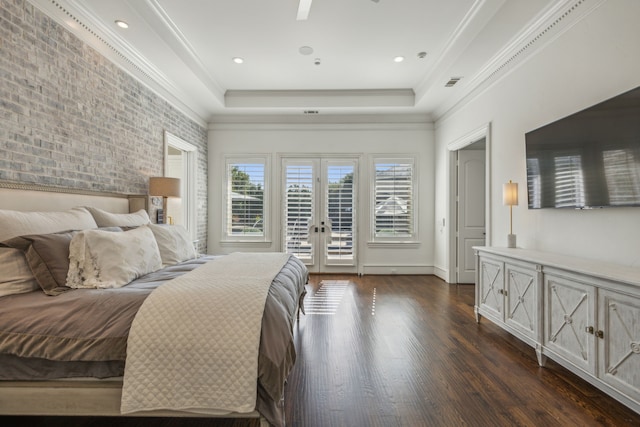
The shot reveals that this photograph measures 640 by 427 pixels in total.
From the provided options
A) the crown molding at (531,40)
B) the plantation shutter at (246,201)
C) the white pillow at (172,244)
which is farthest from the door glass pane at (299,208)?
the crown molding at (531,40)

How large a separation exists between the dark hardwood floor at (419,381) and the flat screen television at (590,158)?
52.4 inches

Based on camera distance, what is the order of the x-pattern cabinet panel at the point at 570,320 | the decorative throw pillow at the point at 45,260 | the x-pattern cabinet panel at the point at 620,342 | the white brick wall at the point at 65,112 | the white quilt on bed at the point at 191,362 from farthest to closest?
1. the white brick wall at the point at 65,112
2. the x-pattern cabinet panel at the point at 570,320
3. the decorative throw pillow at the point at 45,260
4. the x-pattern cabinet panel at the point at 620,342
5. the white quilt on bed at the point at 191,362

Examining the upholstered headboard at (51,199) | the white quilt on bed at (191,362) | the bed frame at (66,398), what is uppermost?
the upholstered headboard at (51,199)

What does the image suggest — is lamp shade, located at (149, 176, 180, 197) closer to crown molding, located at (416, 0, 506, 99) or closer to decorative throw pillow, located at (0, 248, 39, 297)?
decorative throw pillow, located at (0, 248, 39, 297)

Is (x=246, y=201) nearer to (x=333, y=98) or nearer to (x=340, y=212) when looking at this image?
(x=340, y=212)

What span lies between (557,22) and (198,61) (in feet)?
13.3

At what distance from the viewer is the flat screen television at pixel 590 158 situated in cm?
210

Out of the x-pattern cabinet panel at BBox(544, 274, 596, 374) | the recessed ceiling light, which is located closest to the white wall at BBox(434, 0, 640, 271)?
the x-pattern cabinet panel at BBox(544, 274, 596, 374)

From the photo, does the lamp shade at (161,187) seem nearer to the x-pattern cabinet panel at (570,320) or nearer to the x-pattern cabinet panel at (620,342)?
the x-pattern cabinet panel at (570,320)

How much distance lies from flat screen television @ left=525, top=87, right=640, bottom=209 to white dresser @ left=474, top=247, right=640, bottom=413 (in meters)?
0.50

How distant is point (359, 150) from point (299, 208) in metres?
→ 1.60

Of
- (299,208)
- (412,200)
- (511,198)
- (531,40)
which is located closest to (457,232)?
(412,200)

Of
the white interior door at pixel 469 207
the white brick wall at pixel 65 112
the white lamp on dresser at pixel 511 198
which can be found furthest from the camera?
the white interior door at pixel 469 207

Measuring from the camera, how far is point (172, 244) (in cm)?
297
